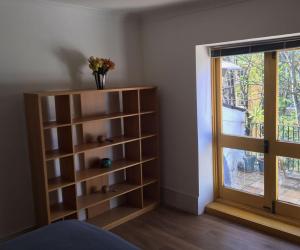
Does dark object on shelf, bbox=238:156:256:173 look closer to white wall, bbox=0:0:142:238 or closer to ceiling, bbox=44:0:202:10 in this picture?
ceiling, bbox=44:0:202:10

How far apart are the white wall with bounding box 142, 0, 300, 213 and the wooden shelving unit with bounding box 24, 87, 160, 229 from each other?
0.21m

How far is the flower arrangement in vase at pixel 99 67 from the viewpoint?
322 centimetres

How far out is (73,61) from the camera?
332 centimetres

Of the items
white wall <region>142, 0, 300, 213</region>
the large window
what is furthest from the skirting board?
the large window

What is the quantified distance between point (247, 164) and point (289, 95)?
36.4 inches

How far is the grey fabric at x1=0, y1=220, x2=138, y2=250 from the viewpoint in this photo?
194 centimetres

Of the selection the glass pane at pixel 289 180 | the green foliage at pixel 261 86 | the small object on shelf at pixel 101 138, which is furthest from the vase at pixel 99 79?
the glass pane at pixel 289 180

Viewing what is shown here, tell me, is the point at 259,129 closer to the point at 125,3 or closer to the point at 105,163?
the point at 105,163

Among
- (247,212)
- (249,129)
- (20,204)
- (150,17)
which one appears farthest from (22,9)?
(247,212)

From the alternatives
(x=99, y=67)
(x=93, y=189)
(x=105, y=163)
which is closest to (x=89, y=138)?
(x=105, y=163)

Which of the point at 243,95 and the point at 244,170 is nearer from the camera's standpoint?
the point at 243,95

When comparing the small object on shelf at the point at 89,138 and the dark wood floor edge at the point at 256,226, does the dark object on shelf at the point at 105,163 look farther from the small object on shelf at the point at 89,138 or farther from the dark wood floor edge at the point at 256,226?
the dark wood floor edge at the point at 256,226

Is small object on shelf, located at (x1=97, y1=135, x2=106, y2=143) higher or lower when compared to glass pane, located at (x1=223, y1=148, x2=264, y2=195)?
higher

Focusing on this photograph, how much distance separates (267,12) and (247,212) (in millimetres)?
2127
